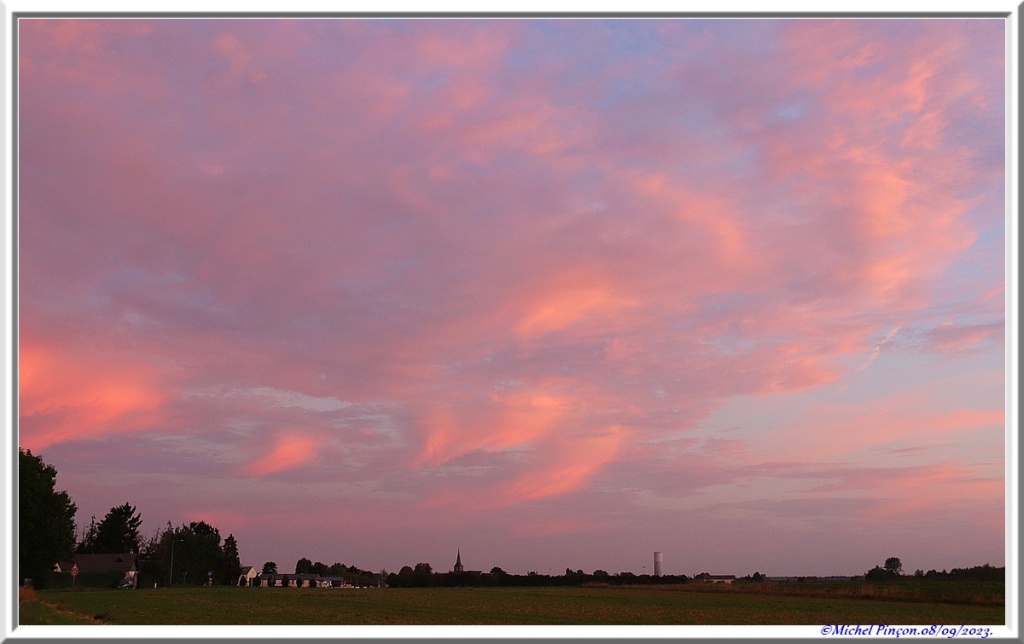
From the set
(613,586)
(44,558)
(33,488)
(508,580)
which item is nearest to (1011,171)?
(613,586)

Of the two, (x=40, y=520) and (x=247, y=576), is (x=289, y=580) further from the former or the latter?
(x=40, y=520)

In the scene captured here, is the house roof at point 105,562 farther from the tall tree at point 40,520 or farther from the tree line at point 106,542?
the tall tree at point 40,520

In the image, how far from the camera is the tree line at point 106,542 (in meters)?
65.1

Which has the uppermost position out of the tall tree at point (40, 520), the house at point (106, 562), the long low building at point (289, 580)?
the tall tree at point (40, 520)

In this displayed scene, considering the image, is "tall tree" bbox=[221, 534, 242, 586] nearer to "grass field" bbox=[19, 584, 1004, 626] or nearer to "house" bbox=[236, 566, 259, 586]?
"house" bbox=[236, 566, 259, 586]

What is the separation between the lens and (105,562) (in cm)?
13438

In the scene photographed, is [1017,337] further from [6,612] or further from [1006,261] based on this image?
[6,612]

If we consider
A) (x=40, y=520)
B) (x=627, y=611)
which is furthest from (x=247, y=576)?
(x=627, y=611)

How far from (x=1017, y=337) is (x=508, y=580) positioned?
61.0m

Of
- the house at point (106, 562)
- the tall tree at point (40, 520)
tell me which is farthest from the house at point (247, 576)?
the tall tree at point (40, 520)

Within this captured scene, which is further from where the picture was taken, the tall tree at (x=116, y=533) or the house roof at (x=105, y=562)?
the tall tree at (x=116, y=533)

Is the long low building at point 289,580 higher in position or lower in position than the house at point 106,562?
lower

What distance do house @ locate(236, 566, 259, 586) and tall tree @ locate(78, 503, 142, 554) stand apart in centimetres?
2371

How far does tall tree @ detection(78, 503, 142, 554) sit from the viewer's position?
166 m
